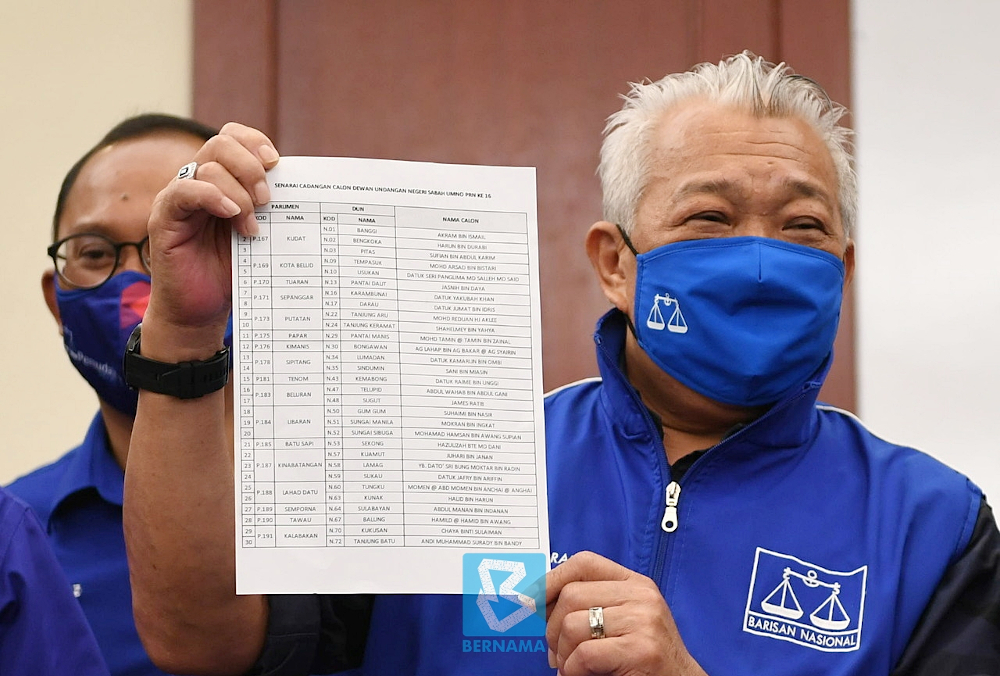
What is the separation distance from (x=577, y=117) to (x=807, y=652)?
1.44 metres

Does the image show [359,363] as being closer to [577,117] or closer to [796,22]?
[577,117]

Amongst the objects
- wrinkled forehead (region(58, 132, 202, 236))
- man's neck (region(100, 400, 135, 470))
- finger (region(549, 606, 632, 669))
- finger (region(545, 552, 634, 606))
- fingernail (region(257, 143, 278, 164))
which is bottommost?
finger (region(549, 606, 632, 669))

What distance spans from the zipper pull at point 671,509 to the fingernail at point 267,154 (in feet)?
2.30

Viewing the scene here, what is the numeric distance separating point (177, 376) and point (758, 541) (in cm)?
79

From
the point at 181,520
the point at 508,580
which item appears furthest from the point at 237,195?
the point at 508,580

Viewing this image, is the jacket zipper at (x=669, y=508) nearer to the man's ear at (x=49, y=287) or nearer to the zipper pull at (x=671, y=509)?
the zipper pull at (x=671, y=509)

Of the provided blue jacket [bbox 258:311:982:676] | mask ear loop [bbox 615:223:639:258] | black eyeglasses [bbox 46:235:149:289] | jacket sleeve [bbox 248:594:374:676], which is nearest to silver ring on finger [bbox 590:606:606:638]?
blue jacket [bbox 258:311:982:676]

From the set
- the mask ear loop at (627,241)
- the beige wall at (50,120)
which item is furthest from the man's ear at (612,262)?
the beige wall at (50,120)

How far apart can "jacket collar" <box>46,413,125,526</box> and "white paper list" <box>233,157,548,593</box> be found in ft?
2.45

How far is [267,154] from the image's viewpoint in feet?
4.34

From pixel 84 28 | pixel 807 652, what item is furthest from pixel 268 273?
pixel 84 28

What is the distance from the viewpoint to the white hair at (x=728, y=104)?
1.77 m

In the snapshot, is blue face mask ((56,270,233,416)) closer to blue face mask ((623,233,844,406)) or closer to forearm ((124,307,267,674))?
forearm ((124,307,267,674))

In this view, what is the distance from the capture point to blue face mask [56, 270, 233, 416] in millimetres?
1910
